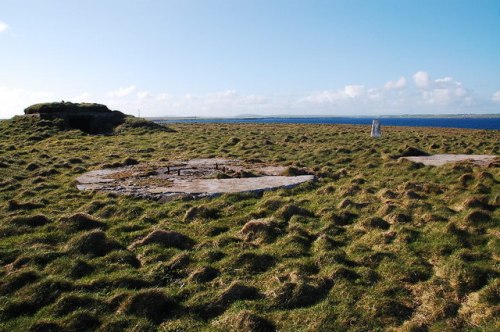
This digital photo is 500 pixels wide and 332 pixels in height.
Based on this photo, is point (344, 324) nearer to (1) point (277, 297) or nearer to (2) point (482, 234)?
(1) point (277, 297)

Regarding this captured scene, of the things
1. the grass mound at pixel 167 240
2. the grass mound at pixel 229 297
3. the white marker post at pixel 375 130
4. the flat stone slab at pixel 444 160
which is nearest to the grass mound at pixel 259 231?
the grass mound at pixel 167 240

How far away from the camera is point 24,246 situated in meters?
11.4

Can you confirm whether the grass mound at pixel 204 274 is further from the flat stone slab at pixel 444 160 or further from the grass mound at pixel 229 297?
the flat stone slab at pixel 444 160

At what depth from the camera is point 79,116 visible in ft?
180

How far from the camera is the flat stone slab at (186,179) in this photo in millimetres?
17547

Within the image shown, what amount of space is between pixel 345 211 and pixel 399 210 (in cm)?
166

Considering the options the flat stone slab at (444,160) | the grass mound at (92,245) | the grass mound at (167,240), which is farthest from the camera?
the flat stone slab at (444,160)

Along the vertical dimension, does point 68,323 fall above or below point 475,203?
below

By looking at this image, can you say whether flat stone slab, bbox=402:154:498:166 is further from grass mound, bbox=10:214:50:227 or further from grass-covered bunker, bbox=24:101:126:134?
grass-covered bunker, bbox=24:101:126:134

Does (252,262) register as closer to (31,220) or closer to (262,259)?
(262,259)

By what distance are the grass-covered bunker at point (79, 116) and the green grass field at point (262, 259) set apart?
121ft

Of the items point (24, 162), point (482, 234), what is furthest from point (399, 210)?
point (24, 162)

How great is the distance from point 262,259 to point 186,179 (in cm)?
1063

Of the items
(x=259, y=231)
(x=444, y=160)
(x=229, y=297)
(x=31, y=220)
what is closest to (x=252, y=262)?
(x=229, y=297)
